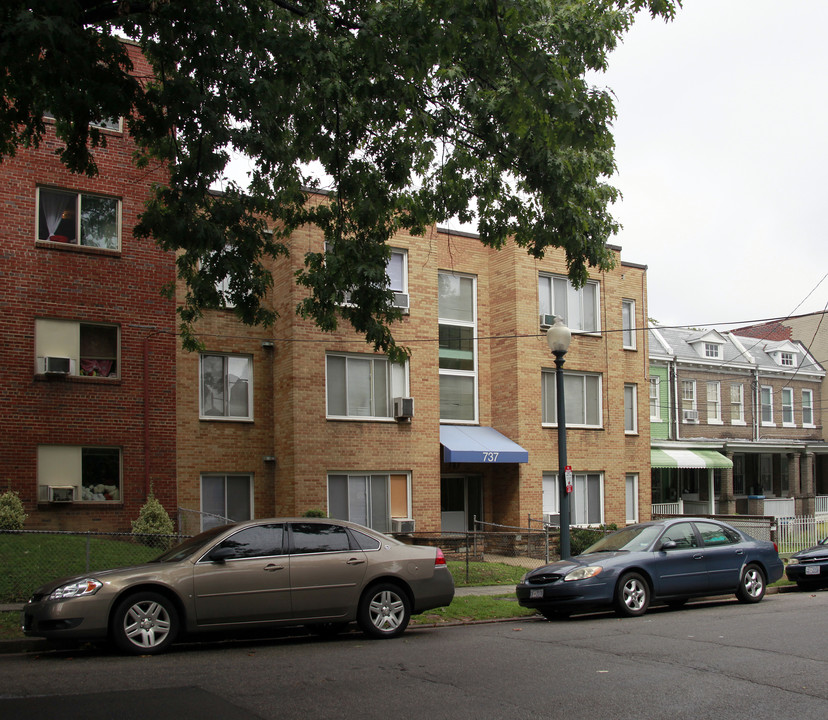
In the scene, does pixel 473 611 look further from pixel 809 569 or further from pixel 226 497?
pixel 226 497

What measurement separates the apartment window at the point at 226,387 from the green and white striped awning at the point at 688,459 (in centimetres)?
1602

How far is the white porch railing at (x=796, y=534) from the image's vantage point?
25.9m

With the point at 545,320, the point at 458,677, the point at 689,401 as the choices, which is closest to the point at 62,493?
the point at 458,677

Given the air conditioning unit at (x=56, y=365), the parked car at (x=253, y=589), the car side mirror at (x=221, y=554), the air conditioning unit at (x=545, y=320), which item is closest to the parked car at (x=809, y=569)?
the parked car at (x=253, y=589)

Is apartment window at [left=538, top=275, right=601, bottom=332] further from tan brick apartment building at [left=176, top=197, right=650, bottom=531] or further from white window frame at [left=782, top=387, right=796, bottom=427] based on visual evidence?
white window frame at [left=782, top=387, right=796, bottom=427]

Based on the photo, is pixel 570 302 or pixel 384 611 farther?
pixel 570 302

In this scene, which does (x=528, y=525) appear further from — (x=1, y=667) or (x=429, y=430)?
(x=1, y=667)

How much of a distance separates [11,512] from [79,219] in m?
6.32

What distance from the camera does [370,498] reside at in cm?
2253

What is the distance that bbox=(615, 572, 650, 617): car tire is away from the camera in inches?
508

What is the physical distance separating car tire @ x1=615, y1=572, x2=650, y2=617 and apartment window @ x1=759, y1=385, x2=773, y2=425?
29.2 meters

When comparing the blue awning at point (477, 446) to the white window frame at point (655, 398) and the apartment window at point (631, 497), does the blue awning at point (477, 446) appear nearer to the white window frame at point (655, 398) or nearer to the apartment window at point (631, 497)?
the apartment window at point (631, 497)

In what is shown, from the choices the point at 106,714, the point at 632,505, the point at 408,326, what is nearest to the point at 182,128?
the point at 106,714

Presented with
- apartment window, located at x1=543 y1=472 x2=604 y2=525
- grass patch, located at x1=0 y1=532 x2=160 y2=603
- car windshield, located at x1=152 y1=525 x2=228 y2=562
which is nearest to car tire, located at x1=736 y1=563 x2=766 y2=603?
car windshield, located at x1=152 y1=525 x2=228 y2=562
